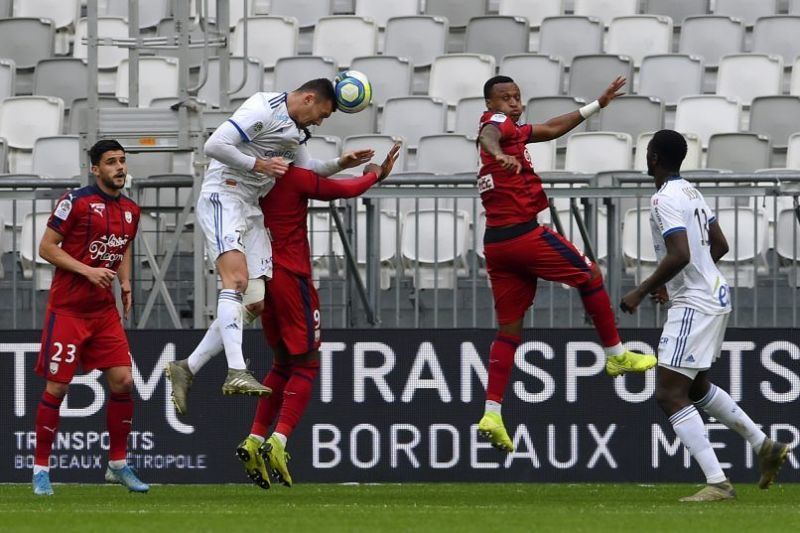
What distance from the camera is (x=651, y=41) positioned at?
18.4 metres

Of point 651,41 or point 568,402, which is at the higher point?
point 651,41

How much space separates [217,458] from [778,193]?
454 centimetres

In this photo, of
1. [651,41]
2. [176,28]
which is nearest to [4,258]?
[176,28]

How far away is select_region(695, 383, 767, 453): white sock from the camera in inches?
391

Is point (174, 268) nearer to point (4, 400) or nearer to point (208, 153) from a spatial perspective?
point (4, 400)

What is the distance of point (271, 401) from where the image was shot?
10.8m

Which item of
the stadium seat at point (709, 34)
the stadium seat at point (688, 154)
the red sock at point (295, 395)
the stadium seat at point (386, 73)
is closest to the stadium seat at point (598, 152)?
the stadium seat at point (688, 154)

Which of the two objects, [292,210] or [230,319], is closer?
[230,319]

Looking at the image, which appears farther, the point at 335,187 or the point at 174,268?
the point at 174,268

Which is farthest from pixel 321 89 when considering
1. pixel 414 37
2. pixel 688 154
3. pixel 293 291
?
pixel 414 37

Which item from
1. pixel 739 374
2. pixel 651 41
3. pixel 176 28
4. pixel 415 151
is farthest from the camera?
pixel 651 41

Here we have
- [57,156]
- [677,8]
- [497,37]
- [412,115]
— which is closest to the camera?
[57,156]

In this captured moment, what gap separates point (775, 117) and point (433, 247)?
5.48 m

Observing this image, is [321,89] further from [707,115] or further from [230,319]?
[707,115]
